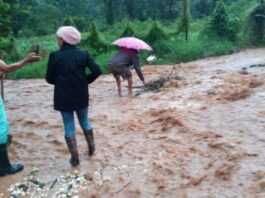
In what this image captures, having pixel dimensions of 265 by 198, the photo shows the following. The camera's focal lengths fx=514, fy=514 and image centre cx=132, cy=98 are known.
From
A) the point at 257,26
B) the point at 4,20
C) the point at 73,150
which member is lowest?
the point at 73,150

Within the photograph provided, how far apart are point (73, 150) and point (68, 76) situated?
0.86 m

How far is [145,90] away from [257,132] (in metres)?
4.05

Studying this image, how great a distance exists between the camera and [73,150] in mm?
5789

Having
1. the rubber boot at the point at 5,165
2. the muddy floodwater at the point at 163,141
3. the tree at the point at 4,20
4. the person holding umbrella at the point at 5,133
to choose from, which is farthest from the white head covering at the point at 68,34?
the tree at the point at 4,20

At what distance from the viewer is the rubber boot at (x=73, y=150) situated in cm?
577

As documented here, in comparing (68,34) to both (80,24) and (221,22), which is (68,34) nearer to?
(221,22)

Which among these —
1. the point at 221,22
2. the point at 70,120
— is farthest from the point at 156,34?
the point at 70,120

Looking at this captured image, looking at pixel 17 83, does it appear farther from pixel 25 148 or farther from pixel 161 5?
pixel 161 5

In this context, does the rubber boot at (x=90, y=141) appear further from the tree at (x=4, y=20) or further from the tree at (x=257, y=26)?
the tree at (x=4, y=20)

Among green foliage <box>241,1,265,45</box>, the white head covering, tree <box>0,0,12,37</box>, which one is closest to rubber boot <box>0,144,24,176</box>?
A: the white head covering

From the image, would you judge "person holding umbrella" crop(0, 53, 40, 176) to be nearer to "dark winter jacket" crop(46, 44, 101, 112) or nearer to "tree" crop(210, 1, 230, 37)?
"dark winter jacket" crop(46, 44, 101, 112)

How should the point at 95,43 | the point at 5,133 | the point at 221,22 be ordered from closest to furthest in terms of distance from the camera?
the point at 5,133, the point at 221,22, the point at 95,43

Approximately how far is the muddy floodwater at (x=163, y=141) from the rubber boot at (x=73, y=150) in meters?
0.08

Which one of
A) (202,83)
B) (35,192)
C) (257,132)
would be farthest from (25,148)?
(202,83)
